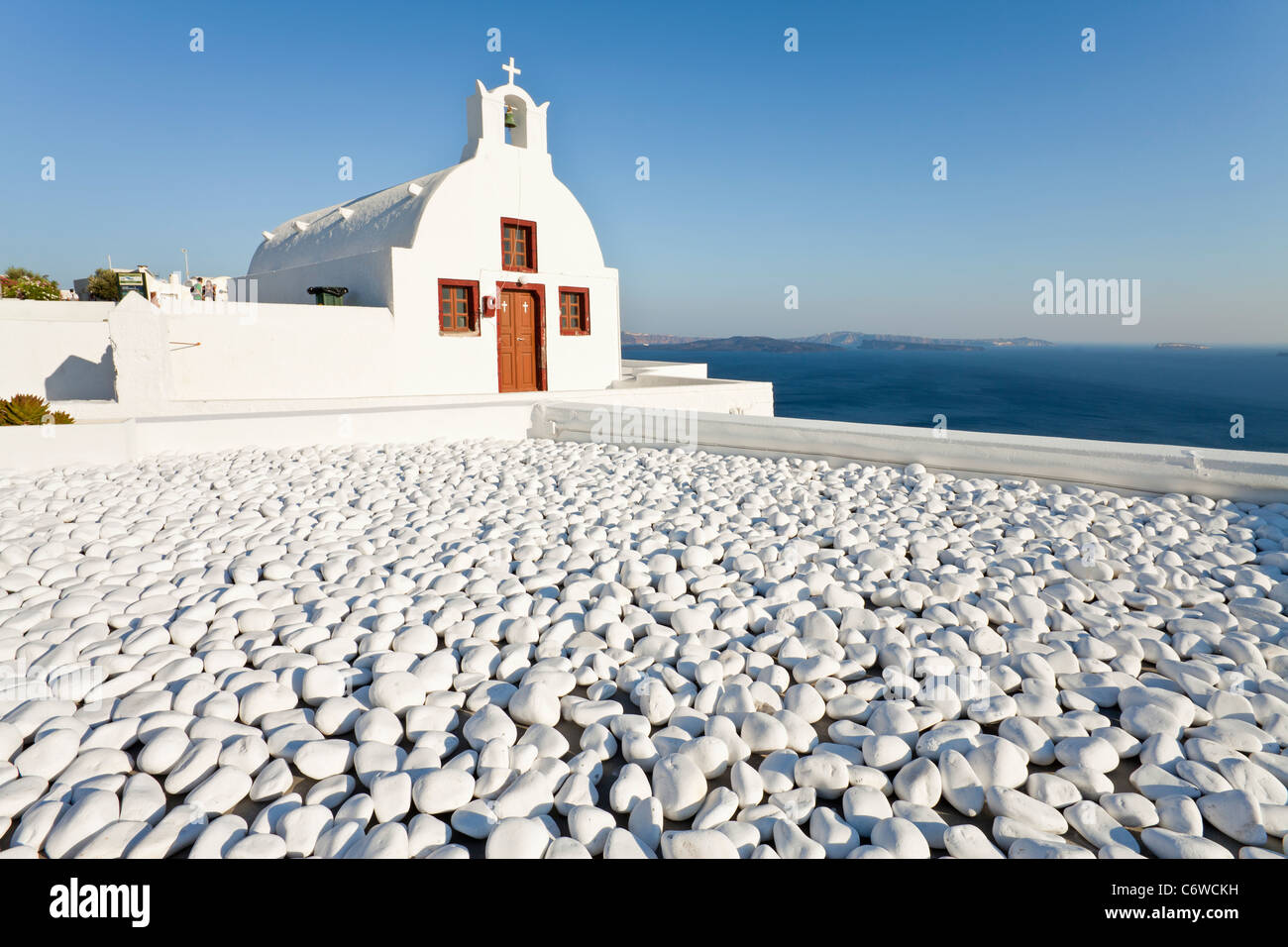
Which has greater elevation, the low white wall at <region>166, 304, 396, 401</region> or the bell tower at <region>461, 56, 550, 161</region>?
the bell tower at <region>461, 56, 550, 161</region>

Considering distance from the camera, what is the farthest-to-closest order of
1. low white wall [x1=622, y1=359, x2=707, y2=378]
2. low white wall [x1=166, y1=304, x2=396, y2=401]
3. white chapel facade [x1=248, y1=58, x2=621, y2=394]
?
1. low white wall [x1=622, y1=359, x2=707, y2=378]
2. white chapel facade [x1=248, y1=58, x2=621, y2=394]
3. low white wall [x1=166, y1=304, x2=396, y2=401]

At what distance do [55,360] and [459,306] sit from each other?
599 cm

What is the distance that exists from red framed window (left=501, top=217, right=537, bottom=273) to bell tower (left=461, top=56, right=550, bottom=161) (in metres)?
1.33

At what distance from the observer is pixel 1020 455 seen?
19.9 ft

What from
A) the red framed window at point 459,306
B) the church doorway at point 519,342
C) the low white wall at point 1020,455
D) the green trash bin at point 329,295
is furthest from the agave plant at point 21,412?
the church doorway at point 519,342

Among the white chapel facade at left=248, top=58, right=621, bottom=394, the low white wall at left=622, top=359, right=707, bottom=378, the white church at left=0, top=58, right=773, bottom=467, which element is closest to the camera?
the white church at left=0, top=58, right=773, bottom=467

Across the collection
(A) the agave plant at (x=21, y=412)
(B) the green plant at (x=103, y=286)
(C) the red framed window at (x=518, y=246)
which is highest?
(B) the green plant at (x=103, y=286)

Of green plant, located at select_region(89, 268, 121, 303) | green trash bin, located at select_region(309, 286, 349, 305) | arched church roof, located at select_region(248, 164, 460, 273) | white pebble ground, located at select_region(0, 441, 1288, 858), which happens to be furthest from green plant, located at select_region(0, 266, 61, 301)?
white pebble ground, located at select_region(0, 441, 1288, 858)

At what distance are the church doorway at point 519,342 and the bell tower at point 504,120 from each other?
2.61 metres

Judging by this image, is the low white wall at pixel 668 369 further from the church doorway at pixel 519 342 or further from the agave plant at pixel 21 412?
the agave plant at pixel 21 412

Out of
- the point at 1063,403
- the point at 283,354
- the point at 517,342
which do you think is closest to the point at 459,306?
the point at 517,342

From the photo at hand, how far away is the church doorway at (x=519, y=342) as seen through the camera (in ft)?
43.9

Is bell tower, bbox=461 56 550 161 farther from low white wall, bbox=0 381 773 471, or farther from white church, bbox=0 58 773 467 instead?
low white wall, bbox=0 381 773 471

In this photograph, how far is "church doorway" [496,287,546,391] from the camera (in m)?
13.4
